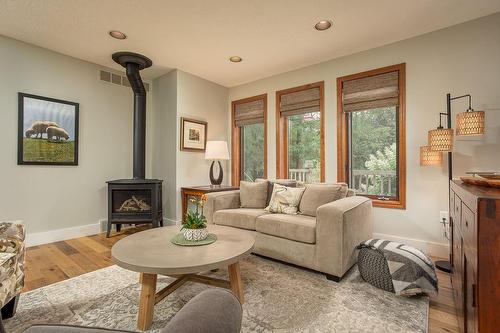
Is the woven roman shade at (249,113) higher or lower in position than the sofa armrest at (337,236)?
higher

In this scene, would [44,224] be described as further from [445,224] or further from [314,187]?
[445,224]

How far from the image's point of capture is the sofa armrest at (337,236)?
2104 mm

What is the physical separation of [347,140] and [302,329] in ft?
8.63

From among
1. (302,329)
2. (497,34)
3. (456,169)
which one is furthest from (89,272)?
(497,34)

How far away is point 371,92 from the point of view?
3258mm

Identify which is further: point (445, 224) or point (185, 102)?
point (185, 102)

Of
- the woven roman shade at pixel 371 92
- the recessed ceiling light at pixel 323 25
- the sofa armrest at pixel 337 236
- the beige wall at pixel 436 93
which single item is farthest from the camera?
the woven roman shade at pixel 371 92

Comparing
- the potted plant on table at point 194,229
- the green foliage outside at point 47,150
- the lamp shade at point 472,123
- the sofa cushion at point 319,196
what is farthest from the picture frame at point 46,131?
the lamp shade at point 472,123

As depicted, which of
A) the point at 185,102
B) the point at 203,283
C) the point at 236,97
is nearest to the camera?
the point at 203,283

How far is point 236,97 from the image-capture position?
476 centimetres

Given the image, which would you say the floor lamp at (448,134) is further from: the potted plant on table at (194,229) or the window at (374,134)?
the potted plant on table at (194,229)

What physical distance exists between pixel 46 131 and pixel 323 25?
363 centimetres

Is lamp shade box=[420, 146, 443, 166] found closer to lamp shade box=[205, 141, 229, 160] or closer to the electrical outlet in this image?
the electrical outlet

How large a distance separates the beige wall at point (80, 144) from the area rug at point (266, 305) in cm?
163
